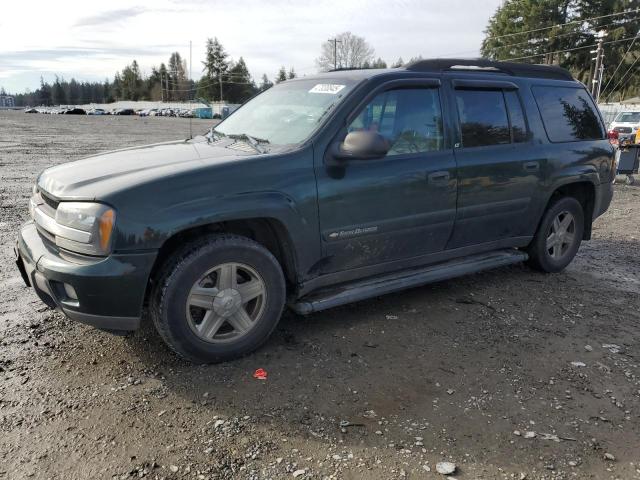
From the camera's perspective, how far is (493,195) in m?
4.49

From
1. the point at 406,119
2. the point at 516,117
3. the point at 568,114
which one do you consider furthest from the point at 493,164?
the point at 568,114

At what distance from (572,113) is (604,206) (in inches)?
44.6

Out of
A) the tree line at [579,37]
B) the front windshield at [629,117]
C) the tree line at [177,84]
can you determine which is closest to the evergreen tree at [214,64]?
the tree line at [177,84]

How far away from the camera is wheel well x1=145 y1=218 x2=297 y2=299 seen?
3.24m

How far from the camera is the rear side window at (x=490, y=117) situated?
14.2 ft

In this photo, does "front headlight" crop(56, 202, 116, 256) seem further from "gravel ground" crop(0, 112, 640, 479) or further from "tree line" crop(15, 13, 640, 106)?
"tree line" crop(15, 13, 640, 106)

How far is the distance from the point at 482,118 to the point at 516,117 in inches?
17.6

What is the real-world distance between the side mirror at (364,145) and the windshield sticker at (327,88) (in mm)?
580

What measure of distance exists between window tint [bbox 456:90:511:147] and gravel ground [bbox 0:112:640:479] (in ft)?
4.60

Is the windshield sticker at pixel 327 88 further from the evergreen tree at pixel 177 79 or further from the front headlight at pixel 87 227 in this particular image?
the evergreen tree at pixel 177 79

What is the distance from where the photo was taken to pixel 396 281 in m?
4.03

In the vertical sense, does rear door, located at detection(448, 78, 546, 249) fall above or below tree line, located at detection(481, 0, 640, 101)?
below

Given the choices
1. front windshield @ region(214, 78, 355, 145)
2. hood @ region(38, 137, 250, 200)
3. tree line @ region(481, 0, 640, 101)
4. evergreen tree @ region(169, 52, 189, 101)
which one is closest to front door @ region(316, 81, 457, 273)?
front windshield @ region(214, 78, 355, 145)

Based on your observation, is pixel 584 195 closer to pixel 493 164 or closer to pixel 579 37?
pixel 493 164
